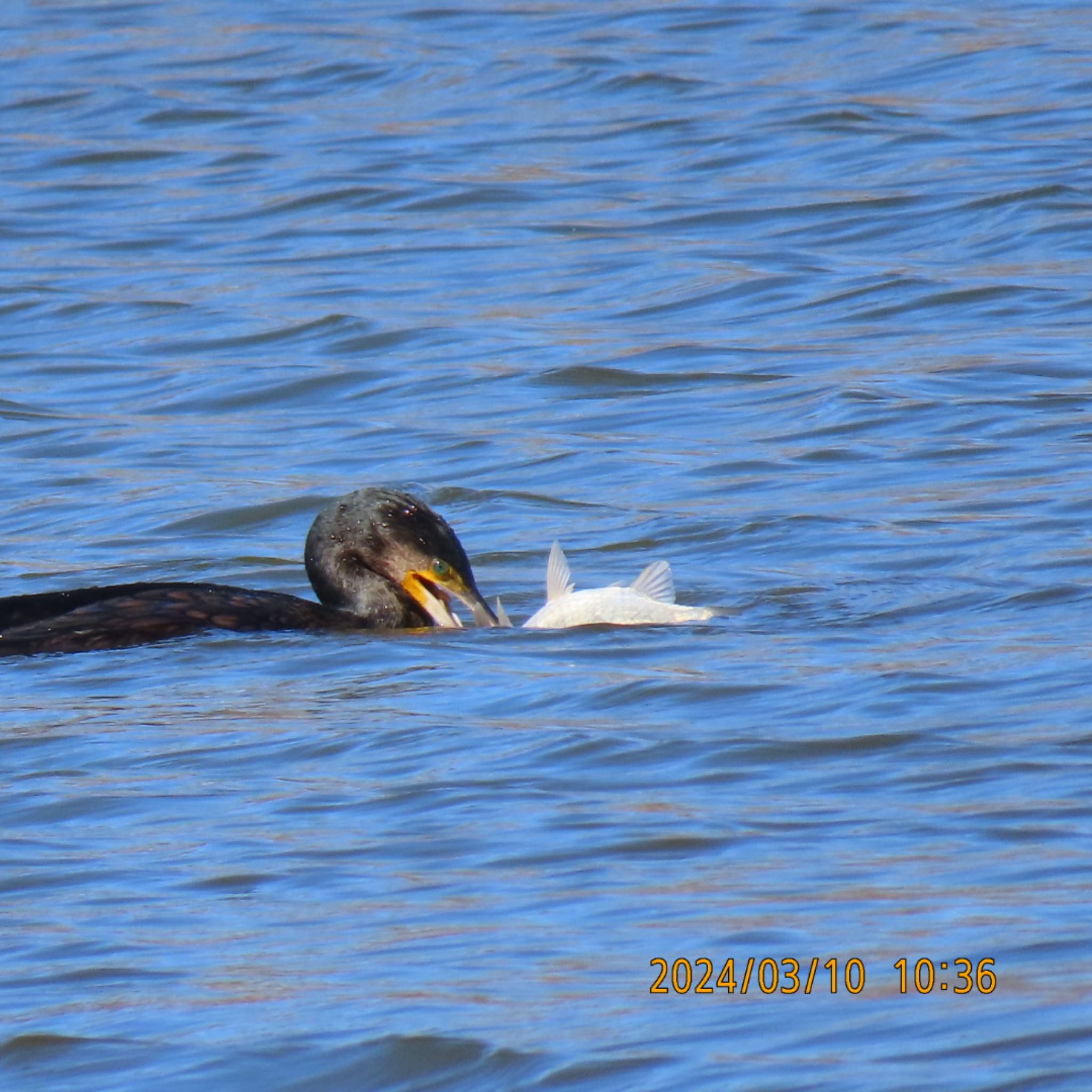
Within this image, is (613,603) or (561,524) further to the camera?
(561,524)

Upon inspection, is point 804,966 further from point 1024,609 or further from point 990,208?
point 990,208

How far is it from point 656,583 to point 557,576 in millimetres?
288

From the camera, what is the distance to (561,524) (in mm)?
9906

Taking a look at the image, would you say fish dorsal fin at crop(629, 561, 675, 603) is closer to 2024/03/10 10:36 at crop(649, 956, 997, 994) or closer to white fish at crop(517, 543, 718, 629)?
white fish at crop(517, 543, 718, 629)

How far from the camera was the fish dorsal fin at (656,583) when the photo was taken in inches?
309

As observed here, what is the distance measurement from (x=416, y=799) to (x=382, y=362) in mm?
7056

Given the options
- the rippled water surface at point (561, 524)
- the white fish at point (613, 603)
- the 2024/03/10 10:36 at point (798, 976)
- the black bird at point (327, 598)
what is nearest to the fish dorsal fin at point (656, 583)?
the white fish at point (613, 603)

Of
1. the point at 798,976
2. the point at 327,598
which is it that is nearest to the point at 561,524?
the point at 327,598

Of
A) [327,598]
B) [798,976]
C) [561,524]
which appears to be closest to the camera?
[798,976]

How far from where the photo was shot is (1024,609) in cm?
784

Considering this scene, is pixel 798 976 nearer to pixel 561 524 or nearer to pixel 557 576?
pixel 557 576

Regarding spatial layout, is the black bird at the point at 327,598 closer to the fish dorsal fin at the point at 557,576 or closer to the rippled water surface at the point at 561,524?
the rippled water surface at the point at 561,524

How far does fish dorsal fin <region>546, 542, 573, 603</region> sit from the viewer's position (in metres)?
7.78

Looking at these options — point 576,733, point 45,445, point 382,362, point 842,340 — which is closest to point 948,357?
point 842,340
